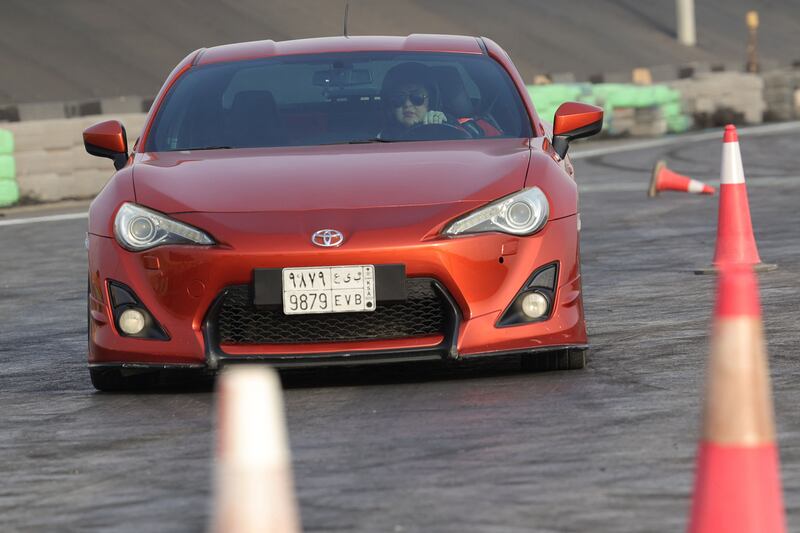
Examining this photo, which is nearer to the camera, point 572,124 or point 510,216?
point 510,216

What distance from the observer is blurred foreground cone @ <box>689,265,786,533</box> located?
383 cm

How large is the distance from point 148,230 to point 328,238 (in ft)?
2.41

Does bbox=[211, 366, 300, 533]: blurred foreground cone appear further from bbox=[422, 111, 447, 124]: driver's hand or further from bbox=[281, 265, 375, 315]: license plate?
bbox=[422, 111, 447, 124]: driver's hand

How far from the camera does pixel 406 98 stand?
26.8 feet

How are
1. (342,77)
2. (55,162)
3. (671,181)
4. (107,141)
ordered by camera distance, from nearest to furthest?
(107,141) → (342,77) → (671,181) → (55,162)

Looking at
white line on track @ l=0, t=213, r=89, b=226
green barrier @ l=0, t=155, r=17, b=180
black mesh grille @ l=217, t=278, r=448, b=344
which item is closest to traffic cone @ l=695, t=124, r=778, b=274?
black mesh grille @ l=217, t=278, r=448, b=344

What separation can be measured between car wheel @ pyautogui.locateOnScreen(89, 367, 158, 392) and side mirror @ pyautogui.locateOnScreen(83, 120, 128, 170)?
108 centimetres

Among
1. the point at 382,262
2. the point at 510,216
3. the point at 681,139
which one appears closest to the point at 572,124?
the point at 510,216

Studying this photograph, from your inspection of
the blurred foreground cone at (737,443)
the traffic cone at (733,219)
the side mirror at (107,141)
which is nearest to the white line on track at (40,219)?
the traffic cone at (733,219)

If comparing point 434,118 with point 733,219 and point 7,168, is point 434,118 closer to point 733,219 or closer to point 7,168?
point 733,219

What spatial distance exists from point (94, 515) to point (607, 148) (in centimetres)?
2121

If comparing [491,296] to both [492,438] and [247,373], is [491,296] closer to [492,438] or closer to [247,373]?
[492,438]

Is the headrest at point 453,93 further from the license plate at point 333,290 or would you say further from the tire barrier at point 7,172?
the tire barrier at point 7,172

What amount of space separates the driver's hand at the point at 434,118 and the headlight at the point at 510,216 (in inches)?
44.4
